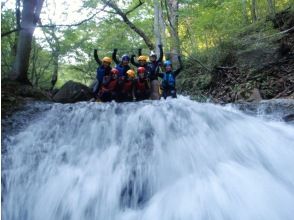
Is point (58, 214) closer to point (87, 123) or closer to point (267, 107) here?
point (87, 123)

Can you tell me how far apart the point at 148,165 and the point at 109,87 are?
503 cm

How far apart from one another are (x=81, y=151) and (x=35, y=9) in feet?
10.6

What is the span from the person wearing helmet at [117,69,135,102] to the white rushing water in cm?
318

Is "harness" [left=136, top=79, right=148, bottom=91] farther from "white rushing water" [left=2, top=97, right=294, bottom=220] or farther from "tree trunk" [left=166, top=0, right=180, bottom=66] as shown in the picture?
"tree trunk" [left=166, top=0, right=180, bottom=66]

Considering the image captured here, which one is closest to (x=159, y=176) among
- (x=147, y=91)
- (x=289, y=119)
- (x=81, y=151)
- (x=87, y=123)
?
(x=81, y=151)

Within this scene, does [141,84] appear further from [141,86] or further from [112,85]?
[112,85]

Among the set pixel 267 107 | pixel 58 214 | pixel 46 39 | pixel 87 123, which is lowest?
pixel 58 214

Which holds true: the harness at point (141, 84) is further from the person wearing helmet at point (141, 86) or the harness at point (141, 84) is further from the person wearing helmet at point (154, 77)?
the person wearing helmet at point (154, 77)

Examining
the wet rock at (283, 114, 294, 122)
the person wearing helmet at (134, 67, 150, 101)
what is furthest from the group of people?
the wet rock at (283, 114, 294, 122)

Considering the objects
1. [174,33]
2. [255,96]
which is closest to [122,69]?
[255,96]

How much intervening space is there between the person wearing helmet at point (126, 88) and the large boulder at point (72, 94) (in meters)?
1.35

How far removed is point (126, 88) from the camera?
956 centimetres

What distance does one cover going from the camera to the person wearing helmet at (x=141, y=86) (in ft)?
31.2

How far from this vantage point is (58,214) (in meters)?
4.05
